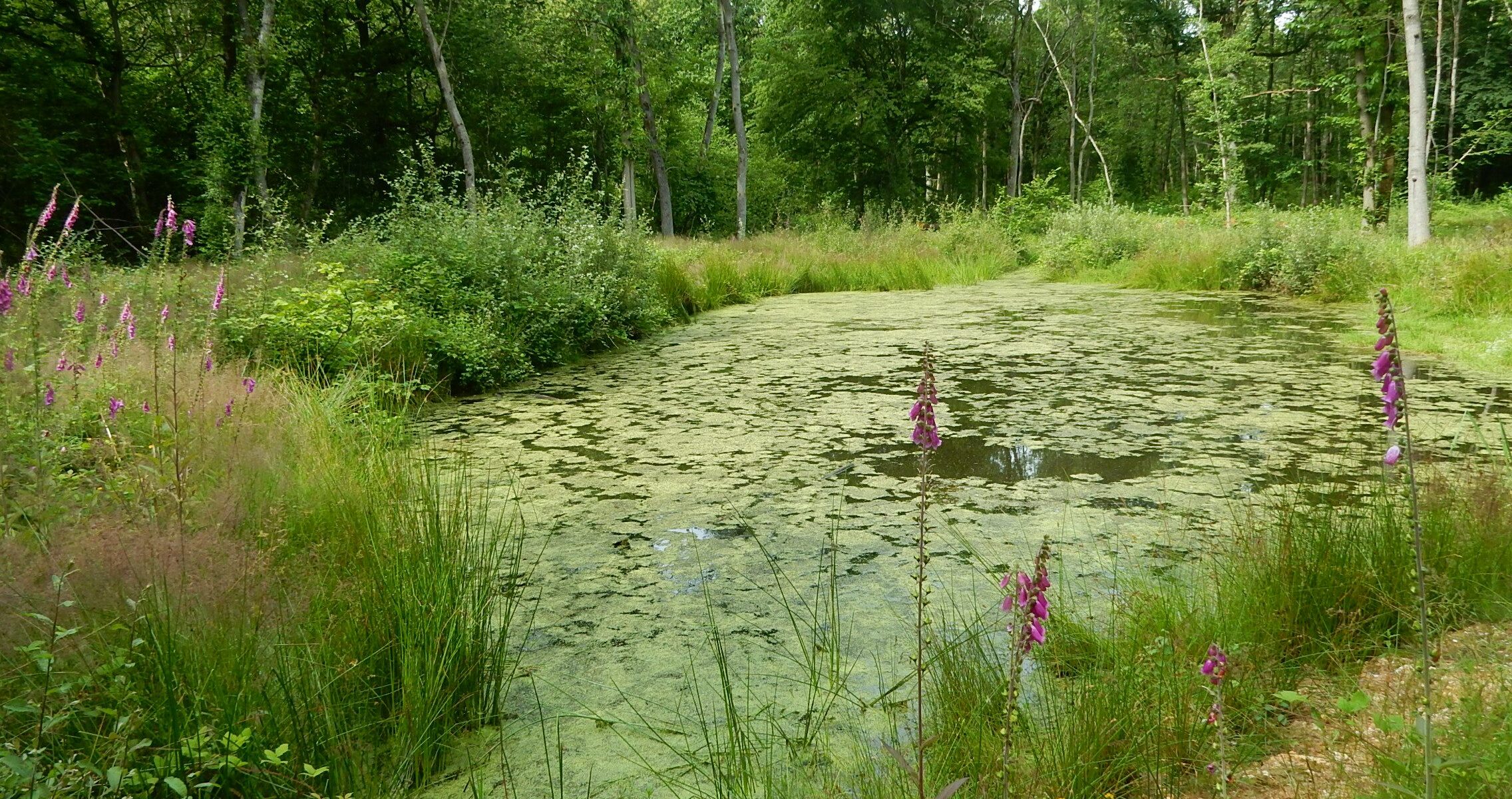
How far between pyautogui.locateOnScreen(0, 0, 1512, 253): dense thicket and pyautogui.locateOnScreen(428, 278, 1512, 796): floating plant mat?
2825 mm

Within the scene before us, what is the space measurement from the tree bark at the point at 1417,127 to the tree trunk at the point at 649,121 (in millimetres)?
11087

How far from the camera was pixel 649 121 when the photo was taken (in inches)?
672

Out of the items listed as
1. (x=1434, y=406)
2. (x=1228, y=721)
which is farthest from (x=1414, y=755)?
(x=1434, y=406)

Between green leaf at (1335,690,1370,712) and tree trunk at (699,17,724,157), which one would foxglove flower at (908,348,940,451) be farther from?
tree trunk at (699,17,724,157)

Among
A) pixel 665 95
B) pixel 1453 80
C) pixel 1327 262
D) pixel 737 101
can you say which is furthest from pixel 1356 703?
pixel 1453 80

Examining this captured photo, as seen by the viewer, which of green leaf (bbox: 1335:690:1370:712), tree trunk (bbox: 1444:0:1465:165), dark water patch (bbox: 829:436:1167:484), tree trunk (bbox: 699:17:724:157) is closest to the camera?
green leaf (bbox: 1335:690:1370:712)

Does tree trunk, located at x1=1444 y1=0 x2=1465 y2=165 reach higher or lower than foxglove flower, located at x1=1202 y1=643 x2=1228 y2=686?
higher

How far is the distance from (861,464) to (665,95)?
15930 millimetres

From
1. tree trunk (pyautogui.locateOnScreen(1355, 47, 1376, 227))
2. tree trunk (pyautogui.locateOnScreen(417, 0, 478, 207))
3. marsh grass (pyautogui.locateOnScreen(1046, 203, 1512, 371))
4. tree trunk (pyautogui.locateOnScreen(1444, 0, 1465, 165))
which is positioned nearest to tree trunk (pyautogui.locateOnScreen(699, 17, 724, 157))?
tree trunk (pyautogui.locateOnScreen(417, 0, 478, 207))

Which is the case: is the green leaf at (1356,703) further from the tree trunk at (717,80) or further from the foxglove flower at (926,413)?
the tree trunk at (717,80)

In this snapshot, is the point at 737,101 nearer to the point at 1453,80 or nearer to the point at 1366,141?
the point at 1366,141

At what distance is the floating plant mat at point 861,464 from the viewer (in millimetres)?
2082

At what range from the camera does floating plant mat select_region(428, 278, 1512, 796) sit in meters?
2.08

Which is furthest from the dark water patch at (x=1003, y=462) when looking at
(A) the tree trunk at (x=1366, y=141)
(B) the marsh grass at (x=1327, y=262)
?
(A) the tree trunk at (x=1366, y=141)
